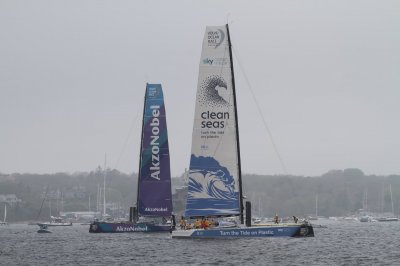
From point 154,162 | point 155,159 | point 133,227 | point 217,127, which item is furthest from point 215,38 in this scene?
point 133,227

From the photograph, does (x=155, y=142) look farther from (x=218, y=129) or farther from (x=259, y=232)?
(x=259, y=232)

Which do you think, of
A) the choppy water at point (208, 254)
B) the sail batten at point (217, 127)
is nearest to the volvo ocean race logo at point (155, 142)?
the choppy water at point (208, 254)

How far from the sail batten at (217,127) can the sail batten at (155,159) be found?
76.5ft

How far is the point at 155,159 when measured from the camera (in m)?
77.1

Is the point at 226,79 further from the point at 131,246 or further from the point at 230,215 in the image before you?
the point at 131,246

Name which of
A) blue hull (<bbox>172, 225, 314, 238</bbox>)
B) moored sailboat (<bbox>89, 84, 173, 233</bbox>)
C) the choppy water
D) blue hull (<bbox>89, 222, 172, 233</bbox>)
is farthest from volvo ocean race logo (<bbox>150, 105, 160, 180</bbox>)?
blue hull (<bbox>172, 225, 314, 238</bbox>)

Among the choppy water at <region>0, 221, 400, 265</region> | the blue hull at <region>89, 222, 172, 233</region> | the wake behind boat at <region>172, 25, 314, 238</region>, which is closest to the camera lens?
the choppy water at <region>0, 221, 400, 265</region>

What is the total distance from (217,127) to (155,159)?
24184 millimetres

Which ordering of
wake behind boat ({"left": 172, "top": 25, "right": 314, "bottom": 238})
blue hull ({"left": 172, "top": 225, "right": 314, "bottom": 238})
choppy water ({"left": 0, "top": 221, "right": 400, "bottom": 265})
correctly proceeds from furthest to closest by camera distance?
wake behind boat ({"left": 172, "top": 25, "right": 314, "bottom": 238}), blue hull ({"left": 172, "top": 225, "right": 314, "bottom": 238}), choppy water ({"left": 0, "top": 221, "right": 400, "bottom": 265})

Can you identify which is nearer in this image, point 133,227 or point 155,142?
point 133,227

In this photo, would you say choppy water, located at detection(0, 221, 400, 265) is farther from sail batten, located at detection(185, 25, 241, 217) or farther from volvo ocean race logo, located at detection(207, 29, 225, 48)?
volvo ocean race logo, located at detection(207, 29, 225, 48)

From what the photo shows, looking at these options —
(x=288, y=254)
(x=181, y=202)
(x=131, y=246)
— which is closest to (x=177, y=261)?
(x=288, y=254)

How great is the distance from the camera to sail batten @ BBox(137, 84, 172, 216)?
76938mm

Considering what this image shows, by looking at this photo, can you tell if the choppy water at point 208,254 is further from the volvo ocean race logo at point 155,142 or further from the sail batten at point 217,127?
the volvo ocean race logo at point 155,142
